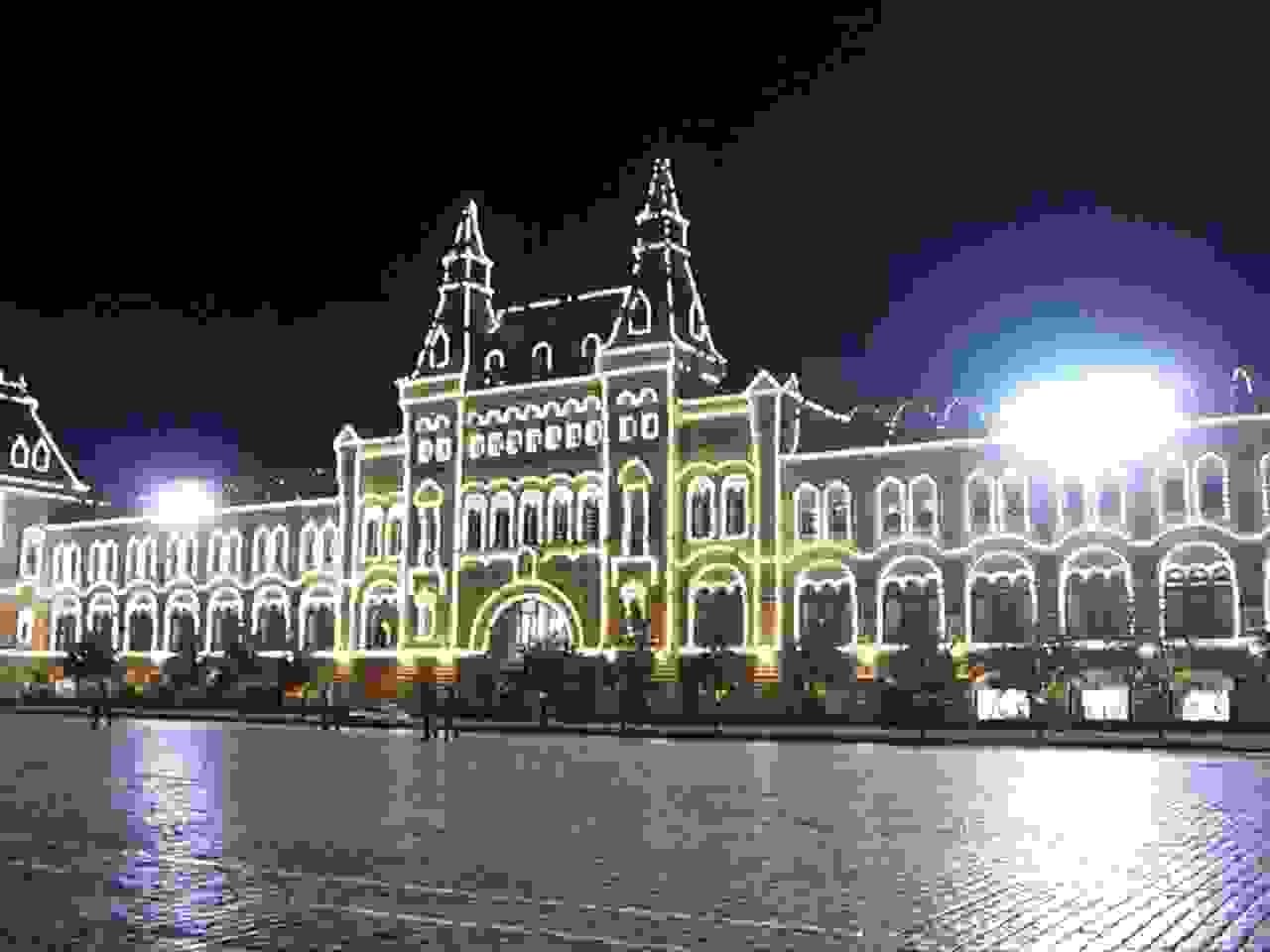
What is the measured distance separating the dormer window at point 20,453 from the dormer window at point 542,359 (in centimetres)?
3875

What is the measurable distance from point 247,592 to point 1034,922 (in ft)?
239

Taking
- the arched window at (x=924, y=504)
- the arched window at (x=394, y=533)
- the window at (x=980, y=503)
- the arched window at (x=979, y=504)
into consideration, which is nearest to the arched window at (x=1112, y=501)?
the arched window at (x=979, y=504)

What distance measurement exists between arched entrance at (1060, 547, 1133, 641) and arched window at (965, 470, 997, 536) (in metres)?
3.79

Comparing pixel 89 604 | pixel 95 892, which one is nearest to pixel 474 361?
pixel 89 604

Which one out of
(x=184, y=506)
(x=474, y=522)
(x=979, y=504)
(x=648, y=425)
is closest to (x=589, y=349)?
(x=648, y=425)

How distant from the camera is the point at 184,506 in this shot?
81.8 m

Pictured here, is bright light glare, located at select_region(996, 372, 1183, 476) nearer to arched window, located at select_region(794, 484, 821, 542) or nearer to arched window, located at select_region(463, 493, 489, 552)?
arched window, located at select_region(794, 484, 821, 542)

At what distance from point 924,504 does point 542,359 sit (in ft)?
73.8

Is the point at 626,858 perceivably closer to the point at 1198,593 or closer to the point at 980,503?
the point at 1198,593

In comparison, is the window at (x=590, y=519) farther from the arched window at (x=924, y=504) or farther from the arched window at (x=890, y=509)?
the arched window at (x=924, y=504)

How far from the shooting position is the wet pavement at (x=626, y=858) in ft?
32.7

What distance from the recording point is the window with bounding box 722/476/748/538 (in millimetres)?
62969

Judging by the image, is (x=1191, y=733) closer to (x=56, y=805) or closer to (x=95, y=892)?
(x=56, y=805)

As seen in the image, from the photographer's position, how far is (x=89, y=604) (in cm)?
8469
